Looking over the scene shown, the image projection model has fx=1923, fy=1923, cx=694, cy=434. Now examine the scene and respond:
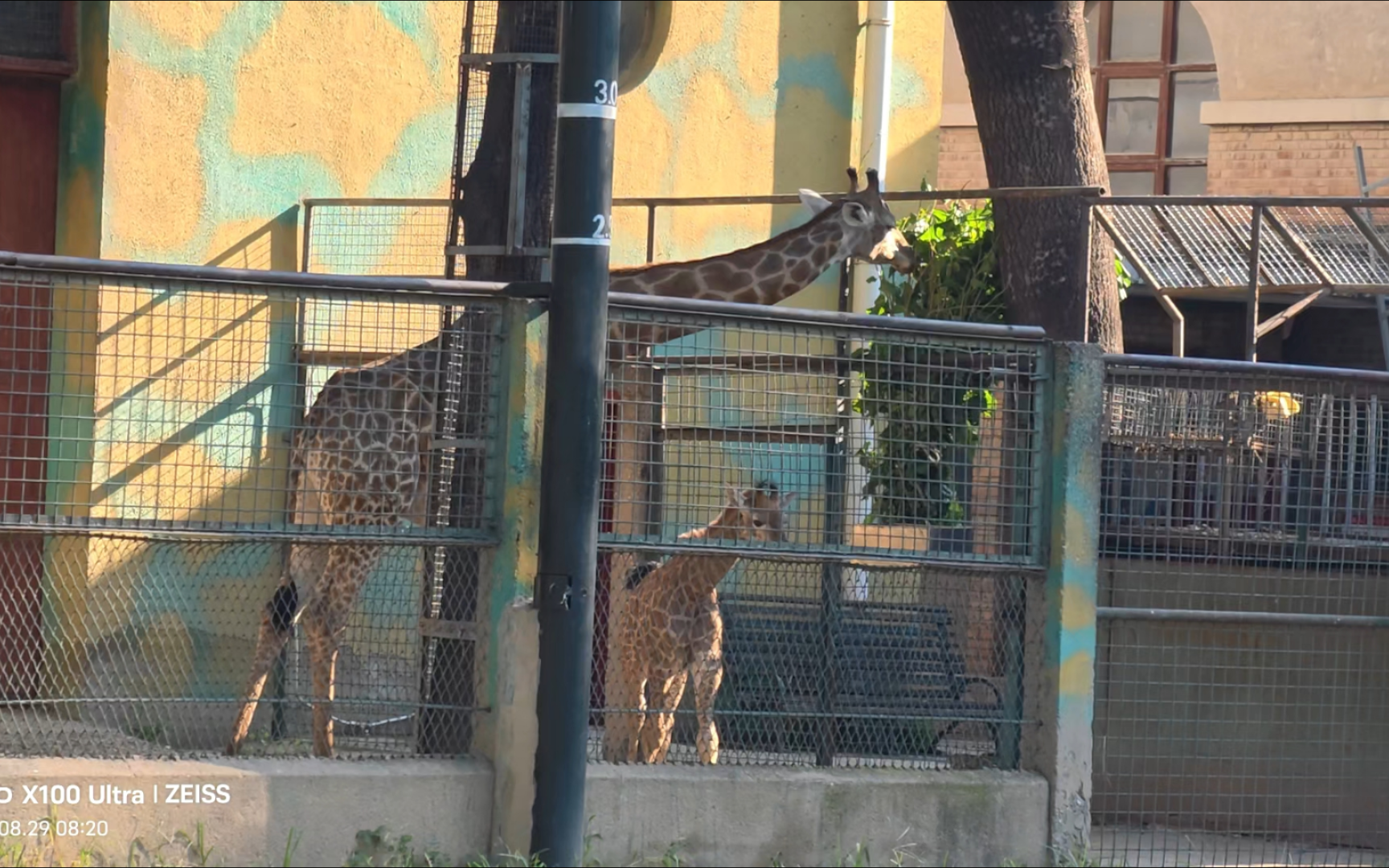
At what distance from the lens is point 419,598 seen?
6.96 metres

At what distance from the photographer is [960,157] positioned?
21.6 m

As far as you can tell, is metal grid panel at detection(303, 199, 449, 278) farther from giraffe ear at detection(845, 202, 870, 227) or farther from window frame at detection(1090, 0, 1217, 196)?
window frame at detection(1090, 0, 1217, 196)

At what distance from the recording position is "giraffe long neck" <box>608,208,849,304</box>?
9961 mm

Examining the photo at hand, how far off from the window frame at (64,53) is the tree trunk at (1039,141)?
4612mm

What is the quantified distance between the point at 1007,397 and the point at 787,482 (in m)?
0.86

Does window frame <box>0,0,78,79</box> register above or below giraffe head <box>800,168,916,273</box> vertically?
above

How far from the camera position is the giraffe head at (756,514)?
6.83 m

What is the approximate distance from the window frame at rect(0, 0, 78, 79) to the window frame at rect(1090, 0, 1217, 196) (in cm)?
1367

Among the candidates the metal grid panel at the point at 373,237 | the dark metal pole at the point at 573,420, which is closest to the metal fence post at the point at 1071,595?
the dark metal pole at the point at 573,420

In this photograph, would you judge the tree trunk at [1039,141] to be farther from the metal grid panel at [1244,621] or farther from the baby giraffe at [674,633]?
the baby giraffe at [674,633]

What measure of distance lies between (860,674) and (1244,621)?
1409mm

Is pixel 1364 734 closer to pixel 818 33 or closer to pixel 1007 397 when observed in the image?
pixel 1007 397

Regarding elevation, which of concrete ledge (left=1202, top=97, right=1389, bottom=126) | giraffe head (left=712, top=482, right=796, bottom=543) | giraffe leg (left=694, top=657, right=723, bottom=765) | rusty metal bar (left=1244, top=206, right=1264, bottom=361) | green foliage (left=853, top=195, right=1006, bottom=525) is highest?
concrete ledge (left=1202, top=97, right=1389, bottom=126)

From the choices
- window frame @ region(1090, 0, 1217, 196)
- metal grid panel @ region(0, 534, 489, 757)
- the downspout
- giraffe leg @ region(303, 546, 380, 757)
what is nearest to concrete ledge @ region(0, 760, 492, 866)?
metal grid panel @ region(0, 534, 489, 757)
